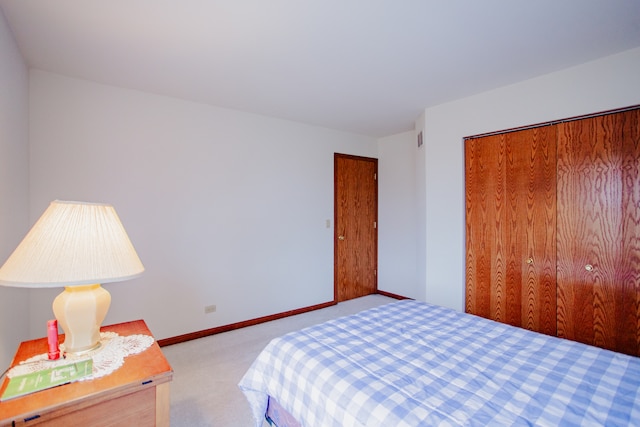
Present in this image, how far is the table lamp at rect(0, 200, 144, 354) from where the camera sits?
110 centimetres

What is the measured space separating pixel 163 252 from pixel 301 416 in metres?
2.17

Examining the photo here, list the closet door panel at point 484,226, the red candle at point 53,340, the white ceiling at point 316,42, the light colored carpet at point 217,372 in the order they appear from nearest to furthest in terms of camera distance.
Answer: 1. the red candle at point 53,340
2. the white ceiling at point 316,42
3. the light colored carpet at point 217,372
4. the closet door panel at point 484,226

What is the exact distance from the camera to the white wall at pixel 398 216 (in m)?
4.21

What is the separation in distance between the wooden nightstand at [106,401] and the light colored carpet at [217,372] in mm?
863

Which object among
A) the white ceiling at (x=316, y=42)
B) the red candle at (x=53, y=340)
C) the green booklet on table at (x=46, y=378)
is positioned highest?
the white ceiling at (x=316, y=42)

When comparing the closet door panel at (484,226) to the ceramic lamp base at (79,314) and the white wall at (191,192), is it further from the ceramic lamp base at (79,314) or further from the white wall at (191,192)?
the ceramic lamp base at (79,314)

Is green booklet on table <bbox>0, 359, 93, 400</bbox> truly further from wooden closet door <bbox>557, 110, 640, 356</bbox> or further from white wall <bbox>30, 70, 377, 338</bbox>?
wooden closet door <bbox>557, 110, 640, 356</bbox>

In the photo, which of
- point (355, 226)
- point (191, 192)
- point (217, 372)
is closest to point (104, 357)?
point (217, 372)

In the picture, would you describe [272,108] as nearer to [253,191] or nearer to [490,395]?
[253,191]

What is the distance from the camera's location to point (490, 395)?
3.78 ft

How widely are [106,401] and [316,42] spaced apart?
7.04 ft

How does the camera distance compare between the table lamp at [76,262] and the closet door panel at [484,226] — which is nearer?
the table lamp at [76,262]

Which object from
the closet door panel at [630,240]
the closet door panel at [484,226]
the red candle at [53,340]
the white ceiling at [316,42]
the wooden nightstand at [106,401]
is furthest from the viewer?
the closet door panel at [484,226]

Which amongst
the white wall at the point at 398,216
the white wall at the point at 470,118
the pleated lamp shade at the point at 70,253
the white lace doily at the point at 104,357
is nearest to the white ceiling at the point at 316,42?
the white wall at the point at 470,118
